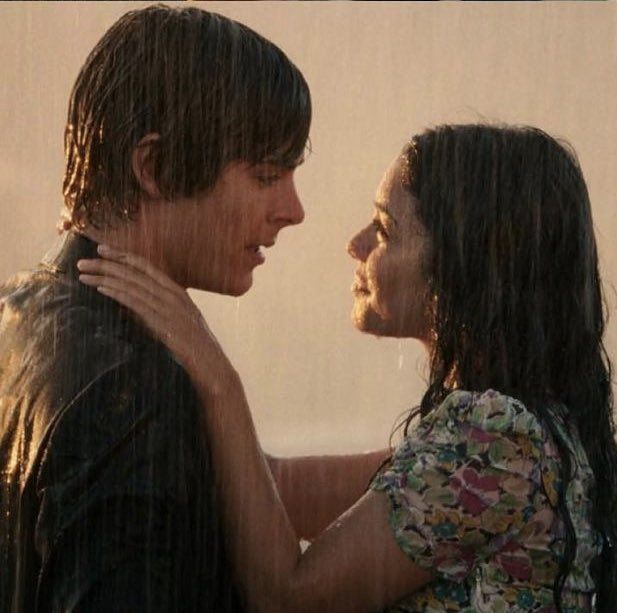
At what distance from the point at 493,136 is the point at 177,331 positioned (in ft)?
2.97

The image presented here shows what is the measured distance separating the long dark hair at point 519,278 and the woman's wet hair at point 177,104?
524mm

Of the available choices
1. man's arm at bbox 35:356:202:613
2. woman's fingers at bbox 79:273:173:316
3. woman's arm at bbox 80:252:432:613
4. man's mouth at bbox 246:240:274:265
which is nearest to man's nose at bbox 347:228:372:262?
man's mouth at bbox 246:240:274:265

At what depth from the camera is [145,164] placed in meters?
3.13

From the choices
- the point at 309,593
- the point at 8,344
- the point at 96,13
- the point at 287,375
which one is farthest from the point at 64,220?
the point at 287,375

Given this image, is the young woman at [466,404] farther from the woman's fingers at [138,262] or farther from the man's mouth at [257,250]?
the man's mouth at [257,250]

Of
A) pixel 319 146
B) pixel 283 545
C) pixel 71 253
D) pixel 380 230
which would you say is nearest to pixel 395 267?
pixel 380 230

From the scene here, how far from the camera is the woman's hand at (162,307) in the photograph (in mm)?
3006

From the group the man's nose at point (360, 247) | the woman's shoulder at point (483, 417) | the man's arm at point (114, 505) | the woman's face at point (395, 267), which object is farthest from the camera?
the man's nose at point (360, 247)

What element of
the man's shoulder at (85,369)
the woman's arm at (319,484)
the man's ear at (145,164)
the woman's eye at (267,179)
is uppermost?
the man's ear at (145,164)

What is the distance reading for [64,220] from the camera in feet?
10.5

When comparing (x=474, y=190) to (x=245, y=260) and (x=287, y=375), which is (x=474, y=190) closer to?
(x=245, y=260)

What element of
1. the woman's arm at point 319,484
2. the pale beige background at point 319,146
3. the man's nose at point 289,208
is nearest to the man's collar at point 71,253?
the man's nose at point 289,208

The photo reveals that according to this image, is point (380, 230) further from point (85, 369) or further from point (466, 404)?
point (85, 369)

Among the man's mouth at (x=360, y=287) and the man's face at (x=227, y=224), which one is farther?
the man's mouth at (x=360, y=287)
